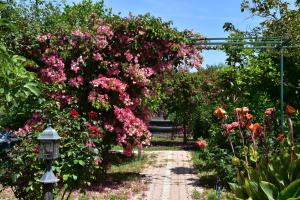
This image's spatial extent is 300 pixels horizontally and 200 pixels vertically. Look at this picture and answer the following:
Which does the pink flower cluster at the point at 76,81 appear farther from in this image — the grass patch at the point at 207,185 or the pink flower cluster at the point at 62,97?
the grass patch at the point at 207,185

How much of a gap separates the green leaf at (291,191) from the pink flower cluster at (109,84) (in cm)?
620

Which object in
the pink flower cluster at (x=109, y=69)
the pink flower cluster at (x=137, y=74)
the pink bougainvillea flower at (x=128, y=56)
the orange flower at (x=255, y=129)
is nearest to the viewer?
the orange flower at (x=255, y=129)

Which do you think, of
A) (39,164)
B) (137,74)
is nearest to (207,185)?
(137,74)

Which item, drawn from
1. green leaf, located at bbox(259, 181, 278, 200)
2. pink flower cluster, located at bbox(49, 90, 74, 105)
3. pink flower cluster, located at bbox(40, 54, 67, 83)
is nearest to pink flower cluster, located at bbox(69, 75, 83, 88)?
pink flower cluster, located at bbox(40, 54, 67, 83)

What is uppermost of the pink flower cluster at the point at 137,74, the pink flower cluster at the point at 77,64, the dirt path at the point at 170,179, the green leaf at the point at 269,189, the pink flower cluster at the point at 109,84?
the pink flower cluster at the point at 77,64

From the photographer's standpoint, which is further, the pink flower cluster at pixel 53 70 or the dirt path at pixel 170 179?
the pink flower cluster at pixel 53 70

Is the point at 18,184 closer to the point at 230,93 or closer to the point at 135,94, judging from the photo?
the point at 135,94

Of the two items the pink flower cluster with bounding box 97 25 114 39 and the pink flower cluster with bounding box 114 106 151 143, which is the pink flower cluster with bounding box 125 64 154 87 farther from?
the pink flower cluster with bounding box 97 25 114 39

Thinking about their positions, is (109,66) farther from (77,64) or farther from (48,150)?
(48,150)

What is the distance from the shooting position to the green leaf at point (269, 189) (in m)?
4.27

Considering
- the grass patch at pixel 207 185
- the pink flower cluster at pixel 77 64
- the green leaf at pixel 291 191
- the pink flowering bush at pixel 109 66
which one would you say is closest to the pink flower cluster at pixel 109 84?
the pink flowering bush at pixel 109 66

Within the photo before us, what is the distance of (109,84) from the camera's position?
994 cm

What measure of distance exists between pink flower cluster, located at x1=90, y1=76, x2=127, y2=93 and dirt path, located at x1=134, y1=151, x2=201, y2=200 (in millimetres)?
2283

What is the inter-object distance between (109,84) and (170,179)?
10.7ft
